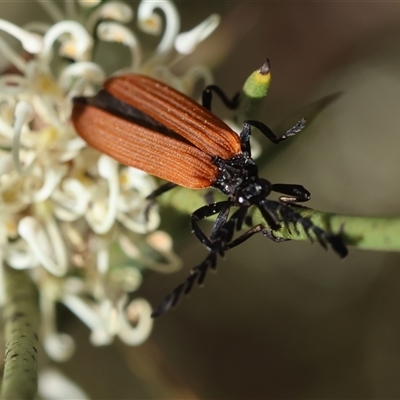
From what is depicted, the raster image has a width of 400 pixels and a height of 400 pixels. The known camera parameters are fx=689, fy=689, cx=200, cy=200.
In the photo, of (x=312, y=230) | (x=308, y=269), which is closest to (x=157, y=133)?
(x=312, y=230)

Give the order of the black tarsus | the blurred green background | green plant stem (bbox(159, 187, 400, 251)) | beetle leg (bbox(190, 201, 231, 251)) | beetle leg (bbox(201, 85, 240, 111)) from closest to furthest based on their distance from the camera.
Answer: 1. green plant stem (bbox(159, 187, 400, 251))
2. the black tarsus
3. beetle leg (bbox(190, 201, 231, 251))
4. beetle leg (bbox(201, 85, 240, 111))
5. the blurred green background

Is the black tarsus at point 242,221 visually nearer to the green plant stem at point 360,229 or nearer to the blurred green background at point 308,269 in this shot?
the green plant stem at point 360,229

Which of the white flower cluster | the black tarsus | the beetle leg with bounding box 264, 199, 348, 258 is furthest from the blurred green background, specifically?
the beetle leg with bounding box 264, 199, 348, 258

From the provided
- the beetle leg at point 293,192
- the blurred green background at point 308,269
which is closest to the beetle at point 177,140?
the beetle leg at point 293,192

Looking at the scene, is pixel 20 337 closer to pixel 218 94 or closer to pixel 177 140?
pixel 177 140

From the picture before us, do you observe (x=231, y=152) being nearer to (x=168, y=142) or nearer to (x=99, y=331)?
(x=168, y=142)

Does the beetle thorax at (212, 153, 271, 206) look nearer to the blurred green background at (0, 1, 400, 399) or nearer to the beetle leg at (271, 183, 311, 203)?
the beetle leg at (271, 183, 311, 203)
